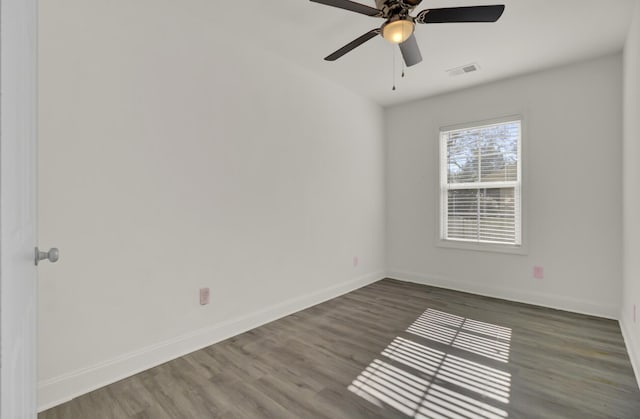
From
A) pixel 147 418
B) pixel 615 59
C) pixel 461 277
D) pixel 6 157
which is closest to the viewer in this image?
pixel 6 157

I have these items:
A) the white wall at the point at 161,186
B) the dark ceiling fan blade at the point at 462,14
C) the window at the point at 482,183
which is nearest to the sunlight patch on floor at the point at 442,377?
the white wall at the point at 161,186

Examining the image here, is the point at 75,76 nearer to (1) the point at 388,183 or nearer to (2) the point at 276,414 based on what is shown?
(2) the point at 276,414

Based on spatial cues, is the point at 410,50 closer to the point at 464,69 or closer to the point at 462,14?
the point at 462,14

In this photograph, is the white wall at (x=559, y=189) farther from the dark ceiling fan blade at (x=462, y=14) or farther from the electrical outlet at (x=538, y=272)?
the dark ceiling fan blade at (x=462, y=14)

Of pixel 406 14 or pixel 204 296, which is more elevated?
pixel 406 14

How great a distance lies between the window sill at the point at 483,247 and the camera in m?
3.44

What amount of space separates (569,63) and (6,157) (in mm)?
4304

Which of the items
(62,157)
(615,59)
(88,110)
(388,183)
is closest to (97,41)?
(88,110)

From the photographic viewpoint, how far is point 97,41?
6.10ft

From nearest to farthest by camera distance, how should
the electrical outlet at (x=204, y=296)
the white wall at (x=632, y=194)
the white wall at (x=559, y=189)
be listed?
the white wall at (x=632, y=194) → the electrical outlet at (x=204, y=296) → the white wall at (x=559, y=189)

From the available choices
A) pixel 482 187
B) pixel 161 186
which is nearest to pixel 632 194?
pixel 482 187

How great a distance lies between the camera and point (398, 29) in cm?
188

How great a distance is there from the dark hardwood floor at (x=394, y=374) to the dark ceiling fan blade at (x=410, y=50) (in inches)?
88.2

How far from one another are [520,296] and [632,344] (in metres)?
1.24
